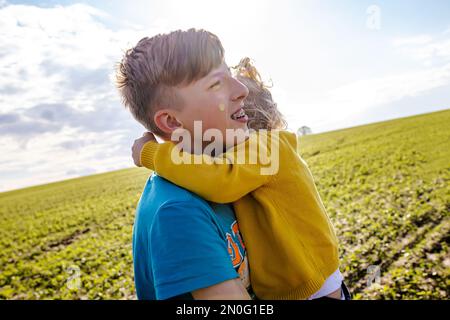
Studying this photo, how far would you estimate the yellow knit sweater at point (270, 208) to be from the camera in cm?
149

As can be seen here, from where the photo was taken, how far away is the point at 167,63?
5.15 ft

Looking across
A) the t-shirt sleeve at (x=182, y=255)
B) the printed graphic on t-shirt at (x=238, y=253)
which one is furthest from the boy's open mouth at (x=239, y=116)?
the t-shirt sleeve at (x=182, y=255)

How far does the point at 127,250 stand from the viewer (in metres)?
10.3

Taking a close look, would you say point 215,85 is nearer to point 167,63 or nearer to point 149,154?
point 167,63

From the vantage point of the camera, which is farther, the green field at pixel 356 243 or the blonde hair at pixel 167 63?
the green field at pixel 356 243

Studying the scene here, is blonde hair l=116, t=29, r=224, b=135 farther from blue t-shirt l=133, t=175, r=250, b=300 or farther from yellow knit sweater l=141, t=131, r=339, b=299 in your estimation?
blue t-shirt l=133, t=175, r=250, b=300

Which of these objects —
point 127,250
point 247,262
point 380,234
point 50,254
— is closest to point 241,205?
point 247,262

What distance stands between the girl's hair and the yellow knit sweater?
40 centimetres

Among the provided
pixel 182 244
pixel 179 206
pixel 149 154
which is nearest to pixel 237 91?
pixel 149 154

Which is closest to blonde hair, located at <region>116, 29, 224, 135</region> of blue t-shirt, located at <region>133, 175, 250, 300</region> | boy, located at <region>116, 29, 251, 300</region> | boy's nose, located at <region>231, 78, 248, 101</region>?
boy, located at <region>116, 29, 251, 300</region>

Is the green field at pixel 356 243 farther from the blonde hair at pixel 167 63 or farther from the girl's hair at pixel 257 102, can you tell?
the blonde hair at pixel 167 63

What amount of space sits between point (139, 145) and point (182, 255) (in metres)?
0.73
